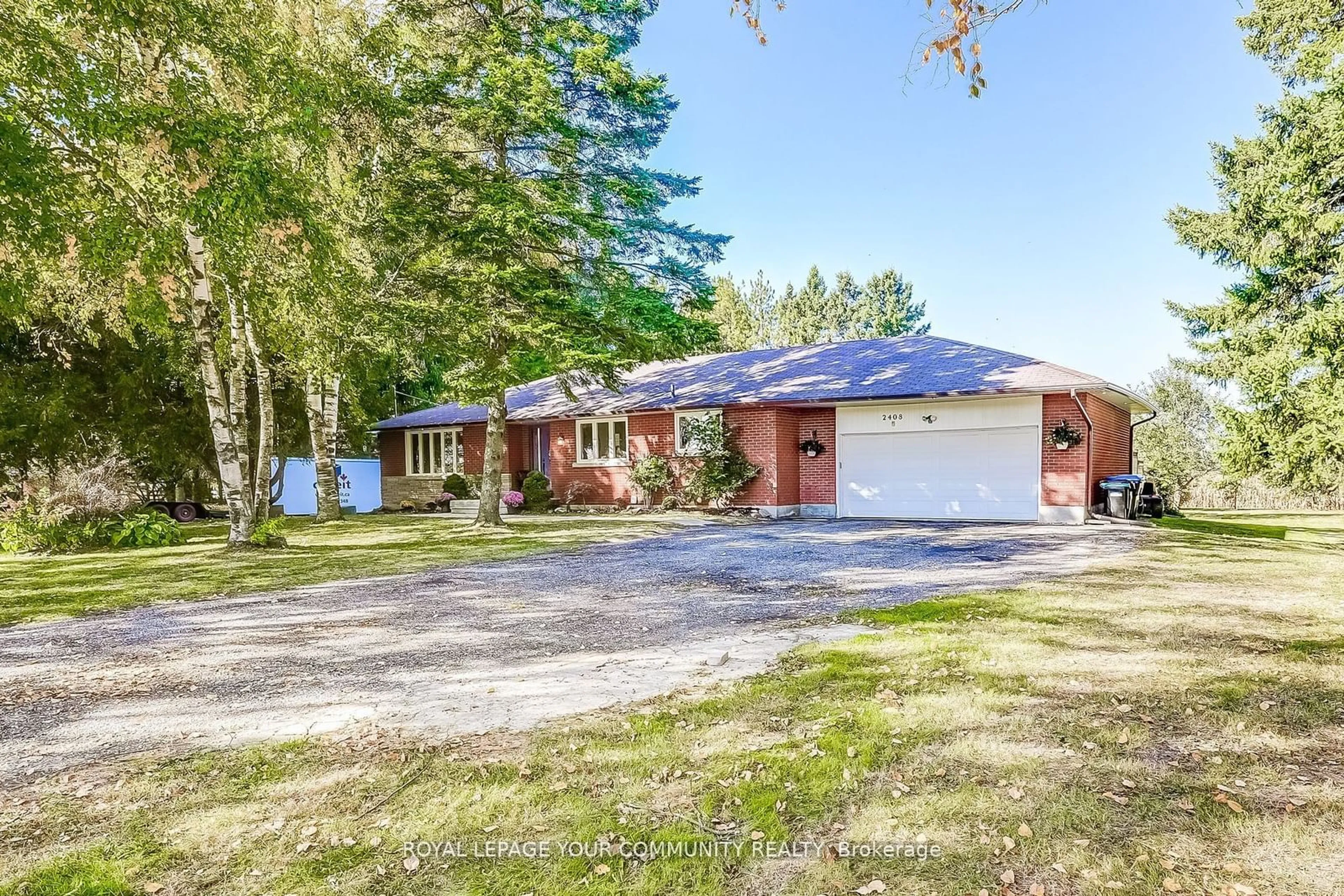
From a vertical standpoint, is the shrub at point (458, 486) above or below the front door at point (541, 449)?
below

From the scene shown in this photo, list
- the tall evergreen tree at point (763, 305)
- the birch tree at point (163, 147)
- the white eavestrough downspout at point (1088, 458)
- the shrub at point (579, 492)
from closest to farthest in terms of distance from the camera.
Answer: the birch tree at point (163, 147)
the white eavestrough downspout at point (1088, 458)
the shrub at point (579, 492)
the tall evergreen tree at point (763, 305)

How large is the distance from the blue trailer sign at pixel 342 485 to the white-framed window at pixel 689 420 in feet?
36.1

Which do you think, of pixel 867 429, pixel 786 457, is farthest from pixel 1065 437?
pixel 786 457

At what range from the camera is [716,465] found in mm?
15562

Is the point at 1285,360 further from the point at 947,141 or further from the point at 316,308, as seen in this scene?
the point at 316,308

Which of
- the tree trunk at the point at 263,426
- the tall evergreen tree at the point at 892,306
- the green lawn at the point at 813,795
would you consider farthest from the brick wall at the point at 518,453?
the tall evergreen tree at the point at 892,306

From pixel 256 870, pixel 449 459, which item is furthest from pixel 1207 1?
pixel 449 459

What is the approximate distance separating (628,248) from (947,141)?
894cm

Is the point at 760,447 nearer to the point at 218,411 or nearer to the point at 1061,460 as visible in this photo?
the point at 1061,460

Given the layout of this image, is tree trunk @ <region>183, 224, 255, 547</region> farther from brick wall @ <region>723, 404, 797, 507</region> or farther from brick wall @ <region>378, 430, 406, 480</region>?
brick wall @ <region>378, 430, 406, 480</region>

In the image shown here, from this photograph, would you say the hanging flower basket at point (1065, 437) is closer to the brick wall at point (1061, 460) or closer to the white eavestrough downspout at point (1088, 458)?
the brick wall at point (1061, 460)

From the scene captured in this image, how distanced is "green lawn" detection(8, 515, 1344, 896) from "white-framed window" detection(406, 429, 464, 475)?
18.1 m

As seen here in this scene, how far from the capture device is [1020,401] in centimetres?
1334

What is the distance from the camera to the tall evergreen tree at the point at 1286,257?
43.5 ft
